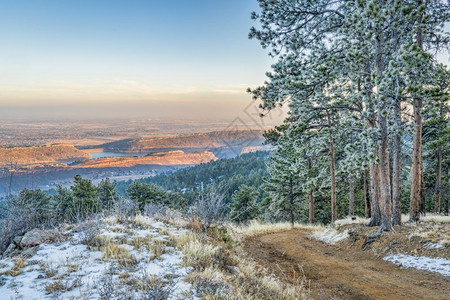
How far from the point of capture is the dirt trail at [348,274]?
4.84 meters

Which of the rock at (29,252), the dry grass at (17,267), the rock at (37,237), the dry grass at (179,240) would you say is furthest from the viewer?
the dry grass at (179,240)

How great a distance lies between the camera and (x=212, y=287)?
3.47 meters

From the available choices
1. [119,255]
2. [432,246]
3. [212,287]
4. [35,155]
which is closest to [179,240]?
[119,255]

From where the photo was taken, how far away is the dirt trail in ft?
15.9

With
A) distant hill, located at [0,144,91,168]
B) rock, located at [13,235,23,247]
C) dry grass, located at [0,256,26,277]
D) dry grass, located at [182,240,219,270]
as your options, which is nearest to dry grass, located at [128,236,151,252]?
dry grass, located at [182,240,219,270]

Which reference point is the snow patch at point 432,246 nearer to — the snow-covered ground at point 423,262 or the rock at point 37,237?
the snow-covered ground at point 423,262

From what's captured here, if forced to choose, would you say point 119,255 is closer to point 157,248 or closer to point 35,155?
point 157,248

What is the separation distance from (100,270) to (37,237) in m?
2.19

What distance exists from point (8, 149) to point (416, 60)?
1698cm

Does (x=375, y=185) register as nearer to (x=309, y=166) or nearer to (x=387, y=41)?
(x=387, y=41)

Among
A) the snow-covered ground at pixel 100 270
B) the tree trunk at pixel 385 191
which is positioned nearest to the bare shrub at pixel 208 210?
the snow-covered ground at pixel 100 270

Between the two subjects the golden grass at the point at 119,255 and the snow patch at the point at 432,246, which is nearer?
the golden grass at the point at 119,255

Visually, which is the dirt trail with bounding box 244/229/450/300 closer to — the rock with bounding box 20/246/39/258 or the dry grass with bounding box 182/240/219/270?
the dry grass with bounding box 182/240/219/270

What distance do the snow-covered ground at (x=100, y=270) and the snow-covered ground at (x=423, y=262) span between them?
526 centimetres
